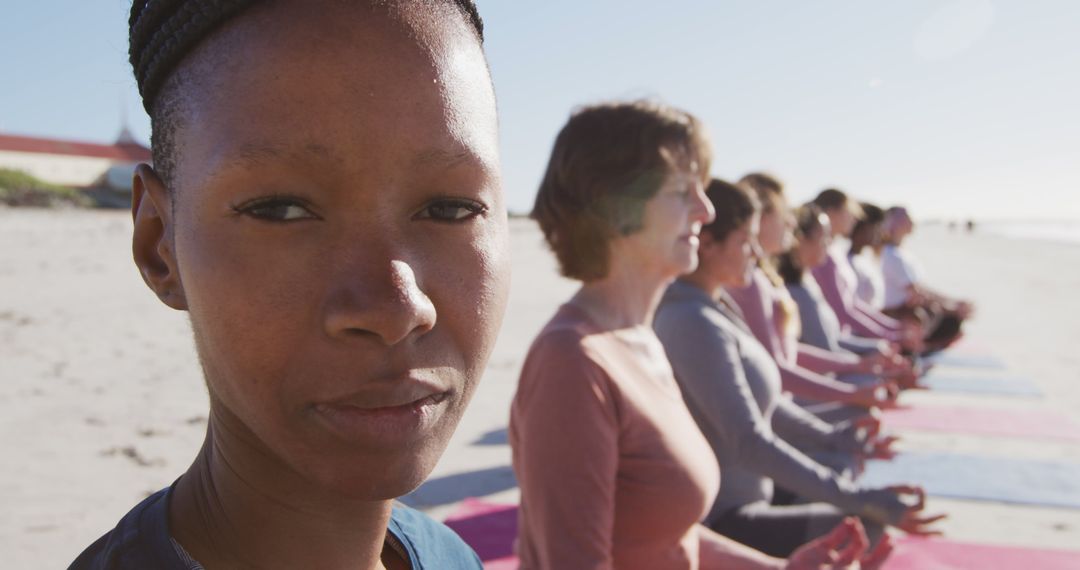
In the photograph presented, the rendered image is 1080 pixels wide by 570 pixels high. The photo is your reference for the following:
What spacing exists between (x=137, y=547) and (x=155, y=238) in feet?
1.20

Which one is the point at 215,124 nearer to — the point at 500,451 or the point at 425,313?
the point at 425,313

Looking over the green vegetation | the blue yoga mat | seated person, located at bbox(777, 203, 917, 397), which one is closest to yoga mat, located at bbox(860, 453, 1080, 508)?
seated person, located at bbox(777, 203, 917, 397)

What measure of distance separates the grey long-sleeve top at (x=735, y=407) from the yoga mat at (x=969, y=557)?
1316mm

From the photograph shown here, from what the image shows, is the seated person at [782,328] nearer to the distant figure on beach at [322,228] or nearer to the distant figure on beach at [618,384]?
the distant figure on beach at [618,384]

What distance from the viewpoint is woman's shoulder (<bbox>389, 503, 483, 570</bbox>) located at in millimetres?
1163

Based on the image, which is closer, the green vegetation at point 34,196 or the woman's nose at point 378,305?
the woman's nose at point 378,305

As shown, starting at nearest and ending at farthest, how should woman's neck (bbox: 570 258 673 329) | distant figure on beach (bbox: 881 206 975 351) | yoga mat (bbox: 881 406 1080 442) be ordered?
woman's neck (bbox: 570 258 673 329) < yoga mat (bbox: 881 406 1080 442) < distant figure on beach (bbox: 881 206 975 351)

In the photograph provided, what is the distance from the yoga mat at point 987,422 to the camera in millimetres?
6293

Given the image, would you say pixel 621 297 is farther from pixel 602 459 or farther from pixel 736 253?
pixel 736 253

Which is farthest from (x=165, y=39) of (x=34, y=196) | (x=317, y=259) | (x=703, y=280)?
(x=34, y=196)

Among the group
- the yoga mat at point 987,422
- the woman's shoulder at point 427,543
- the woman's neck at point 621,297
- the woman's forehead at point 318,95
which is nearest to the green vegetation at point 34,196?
the yoga mat at point 987,422

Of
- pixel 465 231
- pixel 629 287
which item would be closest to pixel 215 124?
pixel 465 231

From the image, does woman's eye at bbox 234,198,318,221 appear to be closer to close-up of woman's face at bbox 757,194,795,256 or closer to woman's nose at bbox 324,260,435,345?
woman's nose at bbox 324,260,435,345

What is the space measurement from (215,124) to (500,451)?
16.4ft
